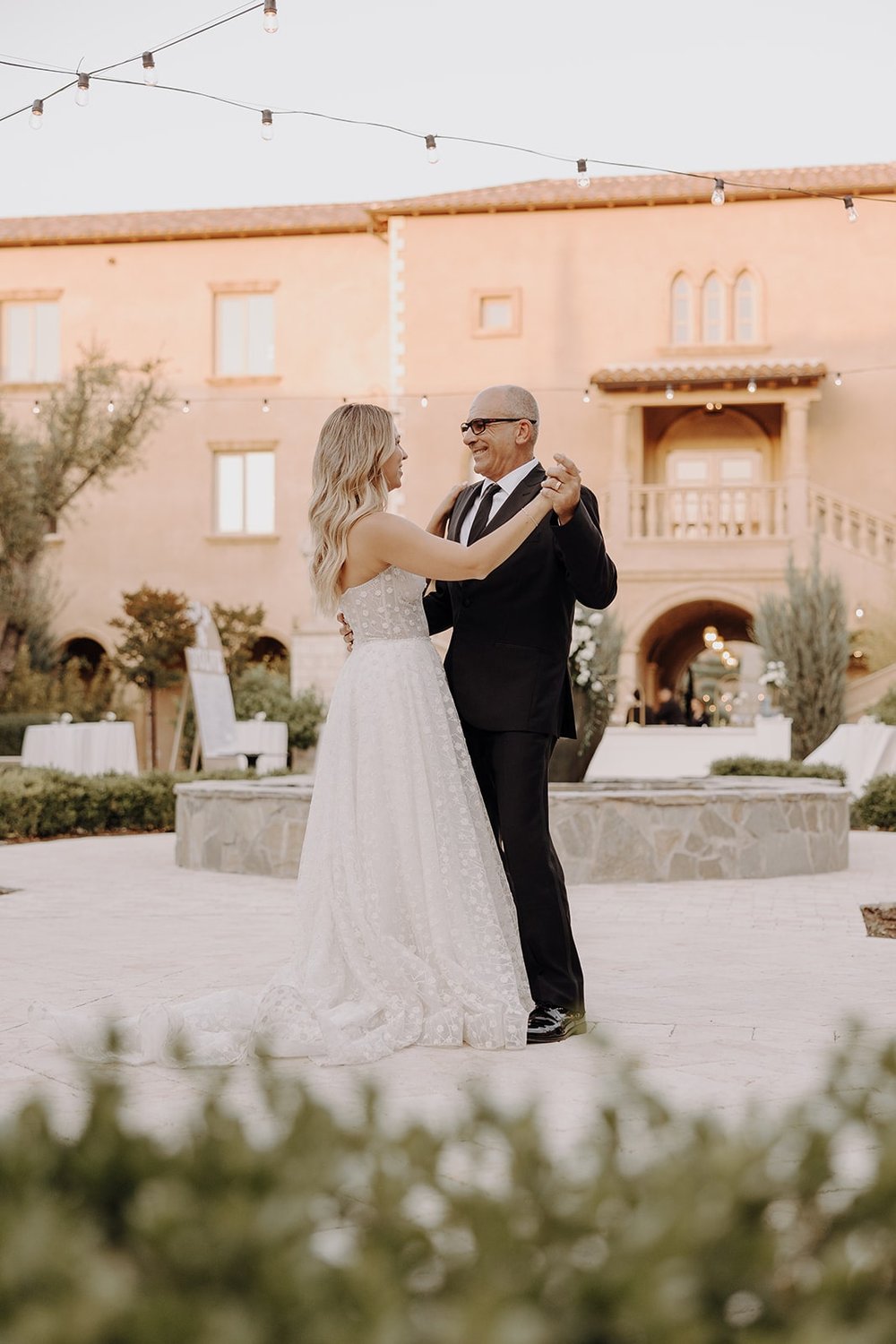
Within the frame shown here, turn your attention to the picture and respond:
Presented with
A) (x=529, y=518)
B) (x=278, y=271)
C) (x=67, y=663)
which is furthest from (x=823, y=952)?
(x=278, y=271)

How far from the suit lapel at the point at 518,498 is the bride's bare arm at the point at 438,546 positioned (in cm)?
10

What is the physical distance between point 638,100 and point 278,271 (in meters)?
14.3

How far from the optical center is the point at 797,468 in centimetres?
2223

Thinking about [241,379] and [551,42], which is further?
[241,379]

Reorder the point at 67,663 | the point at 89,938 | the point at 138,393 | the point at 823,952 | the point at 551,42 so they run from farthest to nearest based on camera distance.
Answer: the point at 67,663 < the point at 138,393 < the point at 551,42 < the point at 89,938 < the point at 823,952

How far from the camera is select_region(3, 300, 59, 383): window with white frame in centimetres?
2622

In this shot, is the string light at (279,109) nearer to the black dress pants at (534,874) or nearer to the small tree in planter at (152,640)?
the black dress pants at (534,874)

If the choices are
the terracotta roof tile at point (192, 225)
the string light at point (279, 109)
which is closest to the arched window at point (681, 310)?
the terracotta roof tile at point (192, 225)

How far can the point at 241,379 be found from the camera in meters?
25.5

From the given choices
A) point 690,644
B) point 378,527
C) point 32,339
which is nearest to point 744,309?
point 690,644

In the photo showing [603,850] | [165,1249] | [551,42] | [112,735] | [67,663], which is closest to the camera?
[165,1249]

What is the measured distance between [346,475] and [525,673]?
2.47ft

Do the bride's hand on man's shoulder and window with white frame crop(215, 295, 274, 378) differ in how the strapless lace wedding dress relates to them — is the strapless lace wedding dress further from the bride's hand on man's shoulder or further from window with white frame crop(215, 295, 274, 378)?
window with white frame crop(215, 295, 274, 378)

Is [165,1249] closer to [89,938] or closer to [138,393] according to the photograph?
[89,938]
